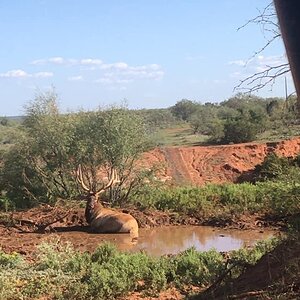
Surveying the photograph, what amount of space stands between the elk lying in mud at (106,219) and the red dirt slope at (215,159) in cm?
1067

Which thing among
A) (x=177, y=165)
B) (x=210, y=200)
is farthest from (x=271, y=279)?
(x=177, y=165)

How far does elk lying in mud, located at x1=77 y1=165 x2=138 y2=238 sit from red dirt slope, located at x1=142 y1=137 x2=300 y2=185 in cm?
1067

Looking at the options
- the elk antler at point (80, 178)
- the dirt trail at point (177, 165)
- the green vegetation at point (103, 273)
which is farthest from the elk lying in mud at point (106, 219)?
the dirt trail at point (177, 165)

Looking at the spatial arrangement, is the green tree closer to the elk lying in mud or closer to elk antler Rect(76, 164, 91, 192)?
elk antler Rect(76, 164, 91, 192)

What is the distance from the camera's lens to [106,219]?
1576 centimetres

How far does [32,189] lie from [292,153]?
16.9 meters

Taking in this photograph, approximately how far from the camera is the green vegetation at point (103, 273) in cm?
790

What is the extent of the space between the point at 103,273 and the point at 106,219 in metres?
7.46

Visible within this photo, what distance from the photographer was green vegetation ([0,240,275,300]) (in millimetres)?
7898

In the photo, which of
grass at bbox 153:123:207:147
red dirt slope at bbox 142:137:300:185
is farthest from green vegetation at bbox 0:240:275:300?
grass at bbox 153:123:207:147

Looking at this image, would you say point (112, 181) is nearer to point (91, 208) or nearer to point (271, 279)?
point (91, 208)

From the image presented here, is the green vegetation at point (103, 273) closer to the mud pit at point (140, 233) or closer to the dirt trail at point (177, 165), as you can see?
the mud pit at point (140, 233)

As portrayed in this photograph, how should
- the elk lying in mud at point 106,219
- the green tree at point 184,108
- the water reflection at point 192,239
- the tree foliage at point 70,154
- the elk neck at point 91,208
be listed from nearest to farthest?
the water reflection at point 192,239 < the elk lying in mud at point 106,219 < the elk neck at point 91,208 < the tree foliage at point 70,154 < the green tree at point 184,108

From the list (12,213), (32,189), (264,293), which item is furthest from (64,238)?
(264,293)
